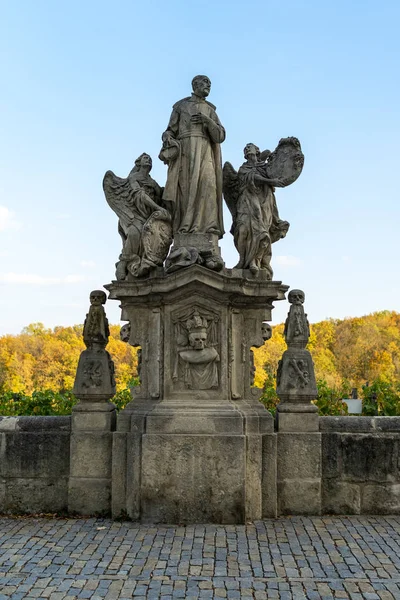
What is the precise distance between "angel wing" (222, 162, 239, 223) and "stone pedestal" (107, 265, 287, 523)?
1141 mm

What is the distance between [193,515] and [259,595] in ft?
7.01

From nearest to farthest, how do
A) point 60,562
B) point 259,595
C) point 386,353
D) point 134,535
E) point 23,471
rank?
point 259,595 < point 60,562 < point 134,535 < point 23,471 < point 386,353

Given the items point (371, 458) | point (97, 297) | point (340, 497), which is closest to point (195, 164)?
point (97, 297)

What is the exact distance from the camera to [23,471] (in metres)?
7.49

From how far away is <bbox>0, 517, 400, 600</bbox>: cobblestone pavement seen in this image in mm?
4914

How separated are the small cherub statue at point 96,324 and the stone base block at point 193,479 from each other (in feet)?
4.61

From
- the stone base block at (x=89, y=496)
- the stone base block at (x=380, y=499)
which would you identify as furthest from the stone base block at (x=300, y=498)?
the stone base block at (x=89, y=496)

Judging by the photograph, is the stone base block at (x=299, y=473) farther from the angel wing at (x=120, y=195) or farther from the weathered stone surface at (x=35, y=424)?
the angel wing at (x=120, y=195)

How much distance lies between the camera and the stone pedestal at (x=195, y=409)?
6922 mm

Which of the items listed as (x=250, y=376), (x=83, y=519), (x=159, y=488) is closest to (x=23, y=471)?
(x=83, y=519)

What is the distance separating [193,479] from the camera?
6.93 meters

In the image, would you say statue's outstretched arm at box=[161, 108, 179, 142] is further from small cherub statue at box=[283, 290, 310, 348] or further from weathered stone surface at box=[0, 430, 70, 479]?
weathered stone surface at box=[0, 430, 70, 479]

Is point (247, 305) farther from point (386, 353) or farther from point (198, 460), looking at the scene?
point (386, 353)

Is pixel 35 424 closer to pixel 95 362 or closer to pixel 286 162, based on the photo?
pixel 95 362
